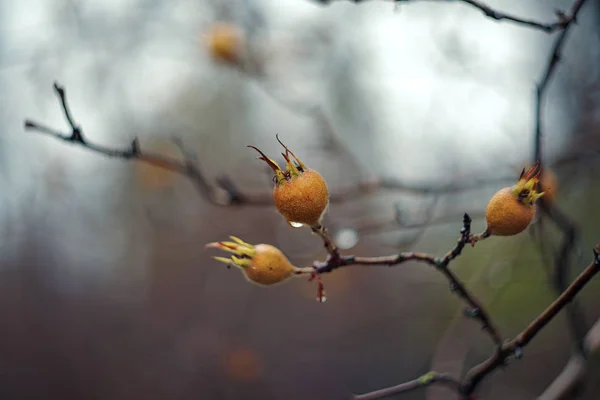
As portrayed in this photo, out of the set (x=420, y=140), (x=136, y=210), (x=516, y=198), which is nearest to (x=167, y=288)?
(x=136, y=210)

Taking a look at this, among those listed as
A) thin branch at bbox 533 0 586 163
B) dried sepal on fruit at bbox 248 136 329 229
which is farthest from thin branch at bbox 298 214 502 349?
thin branch at bbox 533 0 586 163

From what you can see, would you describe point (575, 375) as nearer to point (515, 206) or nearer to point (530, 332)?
point (530, 332)

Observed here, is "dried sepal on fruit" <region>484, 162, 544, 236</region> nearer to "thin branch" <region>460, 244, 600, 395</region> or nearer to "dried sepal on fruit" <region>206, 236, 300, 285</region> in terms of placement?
"thin branch" <region>460, 244, 600, 395</region>

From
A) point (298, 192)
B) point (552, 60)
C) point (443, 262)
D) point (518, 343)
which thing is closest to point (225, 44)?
point (552, 60)

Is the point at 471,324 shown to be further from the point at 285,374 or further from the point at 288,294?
the point at 288,294

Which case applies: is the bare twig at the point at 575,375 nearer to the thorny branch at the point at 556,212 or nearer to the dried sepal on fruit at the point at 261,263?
the thorny branch at the point at 556,212

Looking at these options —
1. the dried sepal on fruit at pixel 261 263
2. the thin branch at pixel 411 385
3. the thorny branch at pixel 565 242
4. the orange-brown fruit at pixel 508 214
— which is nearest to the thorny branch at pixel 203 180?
the dried sepal on fruit at pixel 261 263
